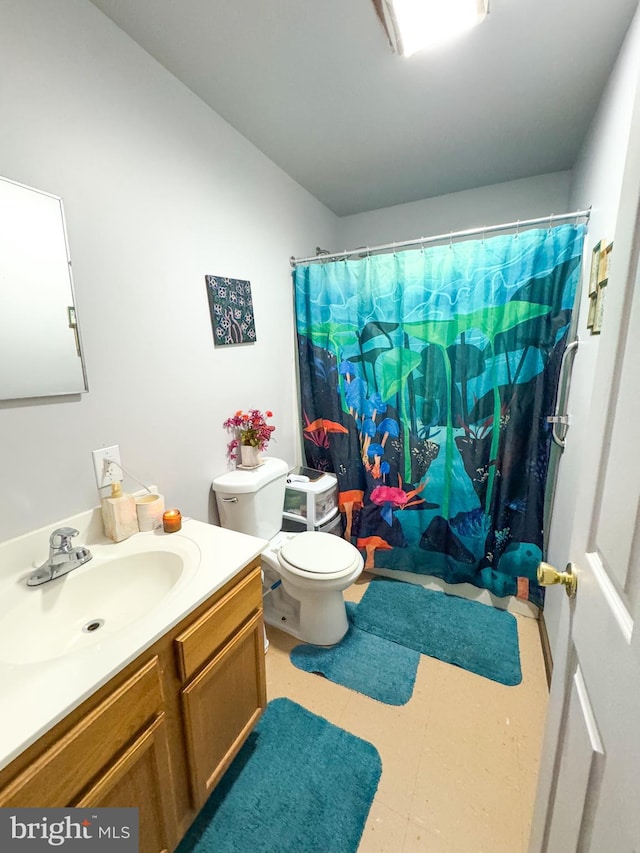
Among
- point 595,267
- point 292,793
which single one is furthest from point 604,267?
point 292,793

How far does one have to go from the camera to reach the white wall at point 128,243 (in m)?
0.96

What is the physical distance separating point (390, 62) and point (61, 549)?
196cm

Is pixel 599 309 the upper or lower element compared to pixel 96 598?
upper

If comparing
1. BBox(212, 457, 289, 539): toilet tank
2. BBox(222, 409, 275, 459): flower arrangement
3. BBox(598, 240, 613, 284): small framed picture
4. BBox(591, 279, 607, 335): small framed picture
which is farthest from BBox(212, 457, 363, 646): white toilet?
BBox(598, 240, 613, 284): small framed picture

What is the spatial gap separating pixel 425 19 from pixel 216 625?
1.95 metres

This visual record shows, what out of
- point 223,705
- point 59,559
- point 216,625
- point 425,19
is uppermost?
point 425,19

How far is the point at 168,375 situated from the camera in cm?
139

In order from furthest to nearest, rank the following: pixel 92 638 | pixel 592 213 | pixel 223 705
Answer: pixel 592 213 → pixel 223 705 → pixel 92 638

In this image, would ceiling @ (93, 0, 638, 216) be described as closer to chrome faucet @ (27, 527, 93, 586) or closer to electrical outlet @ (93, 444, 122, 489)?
electrical outlet @ (93, 444, 122, 489)

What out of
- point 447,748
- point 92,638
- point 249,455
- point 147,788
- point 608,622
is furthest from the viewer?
point 249,455

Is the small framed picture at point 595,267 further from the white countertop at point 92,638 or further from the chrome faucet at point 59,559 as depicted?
the chrome faucet at point 59,559

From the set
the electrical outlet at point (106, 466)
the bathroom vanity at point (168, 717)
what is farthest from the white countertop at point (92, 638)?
the electrical outlet at point (106, 466)

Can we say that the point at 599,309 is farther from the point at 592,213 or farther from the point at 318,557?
the point at 318,557

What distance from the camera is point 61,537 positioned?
98 centimetres
